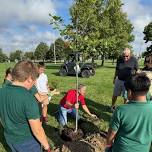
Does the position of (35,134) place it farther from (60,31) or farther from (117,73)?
(117,73)

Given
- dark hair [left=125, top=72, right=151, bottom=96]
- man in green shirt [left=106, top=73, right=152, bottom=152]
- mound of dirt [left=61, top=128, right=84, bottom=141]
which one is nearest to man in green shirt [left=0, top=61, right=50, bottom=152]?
man in green shirt [left=106, top=73, right=152, bottom=152]

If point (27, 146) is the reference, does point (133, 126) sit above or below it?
above

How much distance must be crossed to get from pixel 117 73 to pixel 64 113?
239 cm

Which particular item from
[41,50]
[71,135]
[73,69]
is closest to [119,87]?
[71,135]

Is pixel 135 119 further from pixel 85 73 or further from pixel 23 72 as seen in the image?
pixel 85 73

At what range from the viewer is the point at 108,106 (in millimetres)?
11297

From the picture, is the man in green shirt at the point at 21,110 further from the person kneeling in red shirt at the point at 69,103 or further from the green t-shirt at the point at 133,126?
the person kneeling in red shirt at the point at 69,103

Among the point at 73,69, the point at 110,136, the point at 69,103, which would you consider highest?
the point at 110,136

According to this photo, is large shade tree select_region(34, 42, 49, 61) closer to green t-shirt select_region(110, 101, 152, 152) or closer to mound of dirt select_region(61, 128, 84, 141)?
mound of dirt select_region(61, 128, 84, 141)

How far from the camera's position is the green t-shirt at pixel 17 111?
3.46 m

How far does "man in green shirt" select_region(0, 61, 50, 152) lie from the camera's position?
3.47 m

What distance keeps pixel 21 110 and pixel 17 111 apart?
0.15 feet

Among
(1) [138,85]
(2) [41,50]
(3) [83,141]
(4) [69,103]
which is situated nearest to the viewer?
(1) [138,85]

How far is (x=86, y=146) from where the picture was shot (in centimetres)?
649
